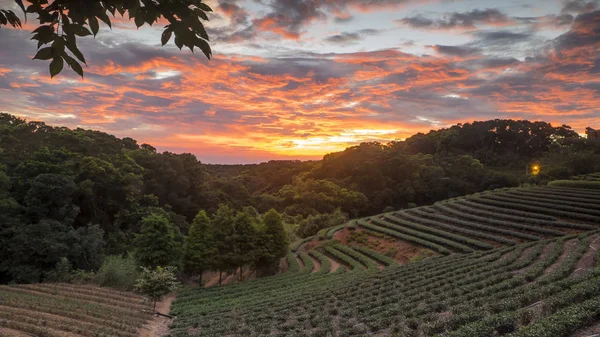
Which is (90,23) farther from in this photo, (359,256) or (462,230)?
(462,230)

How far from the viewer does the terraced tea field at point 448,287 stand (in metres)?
10.0

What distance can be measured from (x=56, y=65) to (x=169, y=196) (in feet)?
176

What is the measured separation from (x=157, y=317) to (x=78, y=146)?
31452 mm

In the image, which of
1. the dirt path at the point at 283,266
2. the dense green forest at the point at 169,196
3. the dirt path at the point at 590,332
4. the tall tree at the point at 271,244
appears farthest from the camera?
the dirt path at the point at 283,266

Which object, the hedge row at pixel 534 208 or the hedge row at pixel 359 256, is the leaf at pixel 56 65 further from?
the hedge row at pixel 534 208

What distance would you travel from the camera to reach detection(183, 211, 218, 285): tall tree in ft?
118

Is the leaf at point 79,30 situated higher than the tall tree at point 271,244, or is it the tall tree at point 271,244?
the leaf at point 79,30

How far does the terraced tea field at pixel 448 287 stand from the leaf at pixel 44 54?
8.75 meters

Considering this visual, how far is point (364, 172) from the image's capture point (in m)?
84.6

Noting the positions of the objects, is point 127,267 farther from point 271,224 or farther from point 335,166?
point 335,166

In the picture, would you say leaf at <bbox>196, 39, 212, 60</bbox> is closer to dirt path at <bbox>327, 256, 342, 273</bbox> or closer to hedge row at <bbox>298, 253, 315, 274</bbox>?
hedge row at <bbox>298, 253, 315, 274</bbox>

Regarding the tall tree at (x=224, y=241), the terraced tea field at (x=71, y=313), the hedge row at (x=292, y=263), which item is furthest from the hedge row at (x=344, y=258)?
the terraced tea field at (x=71, y=313)

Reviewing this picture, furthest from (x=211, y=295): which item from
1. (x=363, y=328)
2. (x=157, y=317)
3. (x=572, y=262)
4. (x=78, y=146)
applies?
(x=78, y=146)

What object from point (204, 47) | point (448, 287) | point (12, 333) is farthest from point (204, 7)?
point (448, 287)
